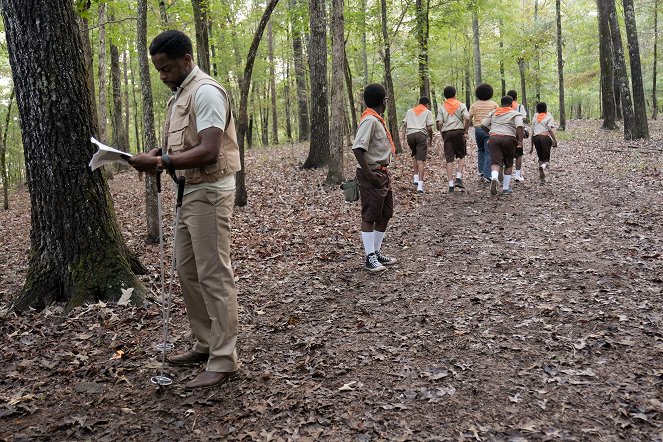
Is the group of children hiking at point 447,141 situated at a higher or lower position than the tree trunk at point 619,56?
lower

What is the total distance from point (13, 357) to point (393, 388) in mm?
3470

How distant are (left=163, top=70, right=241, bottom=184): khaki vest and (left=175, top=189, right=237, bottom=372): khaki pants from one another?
0.14m

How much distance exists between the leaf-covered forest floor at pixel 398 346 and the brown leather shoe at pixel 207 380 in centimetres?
7

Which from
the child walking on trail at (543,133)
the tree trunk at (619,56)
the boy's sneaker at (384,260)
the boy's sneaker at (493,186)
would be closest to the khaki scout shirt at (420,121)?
the boy's sneaker at (493,186)

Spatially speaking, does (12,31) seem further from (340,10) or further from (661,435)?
(340,10)

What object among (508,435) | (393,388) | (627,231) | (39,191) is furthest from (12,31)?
(627,231)

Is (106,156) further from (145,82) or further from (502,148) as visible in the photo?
(502,148)

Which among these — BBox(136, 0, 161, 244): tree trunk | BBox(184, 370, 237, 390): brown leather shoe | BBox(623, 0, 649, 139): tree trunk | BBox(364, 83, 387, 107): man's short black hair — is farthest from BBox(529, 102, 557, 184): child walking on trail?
BBox(184, 370, 237, 390): brown leather shoe

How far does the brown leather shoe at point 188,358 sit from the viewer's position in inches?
156

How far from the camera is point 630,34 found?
16.1 metres

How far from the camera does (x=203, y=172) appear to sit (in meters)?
3.45

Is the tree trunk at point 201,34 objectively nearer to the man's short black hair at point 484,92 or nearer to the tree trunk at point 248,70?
the tree trunk at point 248,70

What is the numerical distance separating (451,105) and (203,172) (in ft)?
28.9

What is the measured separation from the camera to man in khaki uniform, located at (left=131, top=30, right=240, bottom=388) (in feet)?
10.8
